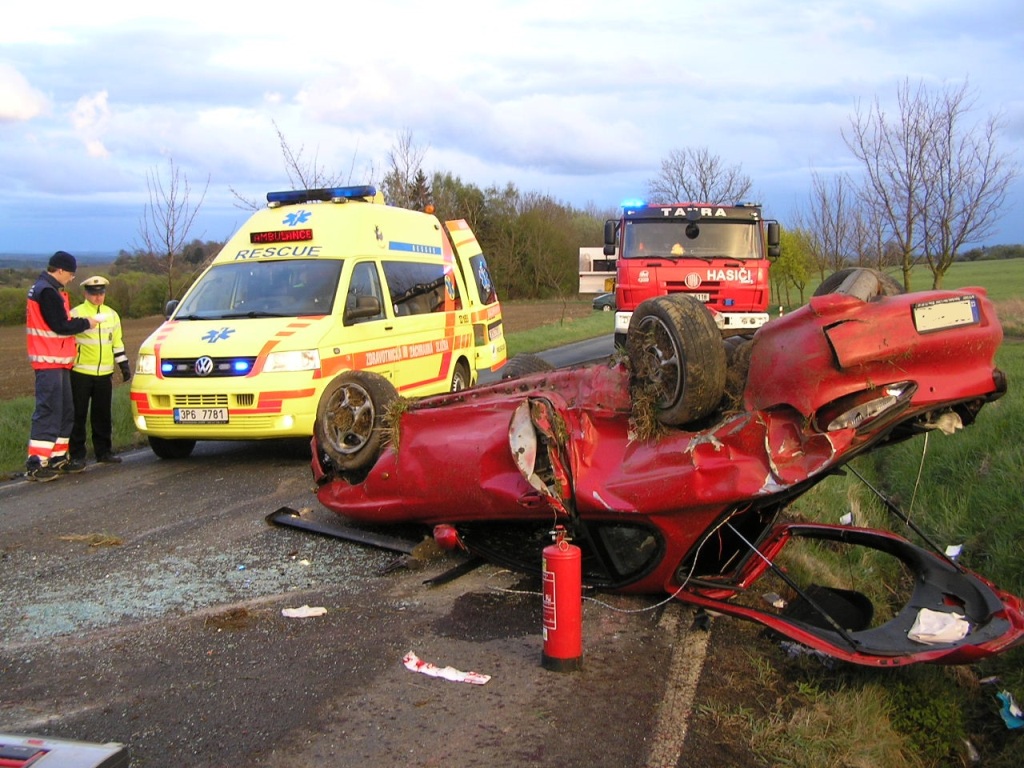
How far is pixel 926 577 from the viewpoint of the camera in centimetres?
454

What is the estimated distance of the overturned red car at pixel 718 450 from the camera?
373 cm

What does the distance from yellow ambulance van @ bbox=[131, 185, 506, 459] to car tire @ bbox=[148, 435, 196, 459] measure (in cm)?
1

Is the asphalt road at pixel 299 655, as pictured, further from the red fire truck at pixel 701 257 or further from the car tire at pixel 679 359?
the red fire truck at pixel 701 257

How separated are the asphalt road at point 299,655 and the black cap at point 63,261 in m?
2.80

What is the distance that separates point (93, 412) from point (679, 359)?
673 centimetres

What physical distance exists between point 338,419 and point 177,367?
9.28 feet

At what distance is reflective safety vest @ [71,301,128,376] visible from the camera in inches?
340

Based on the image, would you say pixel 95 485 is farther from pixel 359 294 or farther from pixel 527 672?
pixel 527 672

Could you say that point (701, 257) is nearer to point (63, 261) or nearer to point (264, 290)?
point (264, 290)

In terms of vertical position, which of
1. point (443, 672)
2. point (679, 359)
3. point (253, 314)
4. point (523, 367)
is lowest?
point (443, 672)

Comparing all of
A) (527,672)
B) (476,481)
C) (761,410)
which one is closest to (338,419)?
(476,481)

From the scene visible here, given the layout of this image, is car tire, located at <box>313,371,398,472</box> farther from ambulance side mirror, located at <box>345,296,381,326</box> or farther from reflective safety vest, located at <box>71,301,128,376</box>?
reflective safety vest, located at <box>71,301,128,376</box>

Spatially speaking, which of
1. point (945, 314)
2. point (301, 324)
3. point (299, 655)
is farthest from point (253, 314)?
point (945, 314)

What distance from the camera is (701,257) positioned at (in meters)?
13.5
